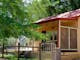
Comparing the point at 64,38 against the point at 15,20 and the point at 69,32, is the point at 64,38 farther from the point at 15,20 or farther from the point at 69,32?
the point at 15,20

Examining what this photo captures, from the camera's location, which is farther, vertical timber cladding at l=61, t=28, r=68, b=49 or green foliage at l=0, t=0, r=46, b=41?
vertical timber cladding at l=61, t=28, r=68, b=49

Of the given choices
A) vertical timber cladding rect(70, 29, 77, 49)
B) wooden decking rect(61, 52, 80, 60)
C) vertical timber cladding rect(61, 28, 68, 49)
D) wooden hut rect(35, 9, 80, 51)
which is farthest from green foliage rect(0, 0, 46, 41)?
vertical timber cladding rect(70, 29, 77, 49)

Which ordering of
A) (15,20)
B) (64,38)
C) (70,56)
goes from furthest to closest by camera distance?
(64,38) < (70,56) < (15,20)

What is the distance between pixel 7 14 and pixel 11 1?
0.38 meters

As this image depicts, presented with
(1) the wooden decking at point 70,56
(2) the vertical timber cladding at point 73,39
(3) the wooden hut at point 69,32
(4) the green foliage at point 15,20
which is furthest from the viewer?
(2) the vertical timber cladding at point 73,39

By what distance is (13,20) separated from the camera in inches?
224

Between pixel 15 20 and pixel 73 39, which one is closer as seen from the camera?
pixel 15 20

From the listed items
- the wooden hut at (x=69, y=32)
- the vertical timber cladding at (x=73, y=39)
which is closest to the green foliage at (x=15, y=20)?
the wooden hut at (x=69, y=32)

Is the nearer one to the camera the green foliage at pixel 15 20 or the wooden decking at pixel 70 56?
the green foliage at pixel 15 20

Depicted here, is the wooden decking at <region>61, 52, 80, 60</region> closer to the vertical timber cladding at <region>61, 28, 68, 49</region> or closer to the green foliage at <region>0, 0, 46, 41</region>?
the vertical timber cladding at <region>61, 28, 68, 49</region>

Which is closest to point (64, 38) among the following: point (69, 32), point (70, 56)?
point (69, 32)

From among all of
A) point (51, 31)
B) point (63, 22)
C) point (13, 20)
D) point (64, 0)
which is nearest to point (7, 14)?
point (13, 20)

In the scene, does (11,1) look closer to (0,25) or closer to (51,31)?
(0,25)

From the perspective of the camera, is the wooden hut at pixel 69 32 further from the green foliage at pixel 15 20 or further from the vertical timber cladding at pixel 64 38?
the green foliage at pixel 15 20
